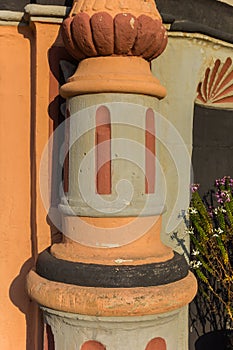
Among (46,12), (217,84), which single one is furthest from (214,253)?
(46,12)

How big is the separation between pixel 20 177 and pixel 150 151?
36.2 inches

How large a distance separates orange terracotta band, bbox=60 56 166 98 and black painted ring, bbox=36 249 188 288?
0.89 m

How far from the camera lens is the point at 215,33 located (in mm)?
2916

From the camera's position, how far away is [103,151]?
7.02ft

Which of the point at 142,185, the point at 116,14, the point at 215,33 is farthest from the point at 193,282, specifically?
the point at 215,33

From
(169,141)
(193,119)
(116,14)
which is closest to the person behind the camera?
(116,14)

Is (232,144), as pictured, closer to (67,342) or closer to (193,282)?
(193,282)

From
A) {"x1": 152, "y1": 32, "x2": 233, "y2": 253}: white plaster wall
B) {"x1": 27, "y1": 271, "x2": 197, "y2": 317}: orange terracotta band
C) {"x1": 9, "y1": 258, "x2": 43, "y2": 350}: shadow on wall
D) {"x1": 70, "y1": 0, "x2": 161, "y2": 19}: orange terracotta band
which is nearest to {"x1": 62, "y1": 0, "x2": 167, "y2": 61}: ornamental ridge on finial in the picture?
{"x1": 70, "y1": 0, "x2": 161, "y2": 19}: orange terracotta band

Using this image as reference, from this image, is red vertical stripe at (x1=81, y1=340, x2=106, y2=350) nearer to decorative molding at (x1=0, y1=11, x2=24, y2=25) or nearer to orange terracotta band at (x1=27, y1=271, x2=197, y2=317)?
orange terracotta band at (x1=27, y1=271, x2=197, y2=317)

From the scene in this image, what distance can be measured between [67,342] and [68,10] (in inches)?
74.5

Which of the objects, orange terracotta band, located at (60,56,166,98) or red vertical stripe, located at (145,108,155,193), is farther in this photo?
red vertical stripe, located at (145,108,155,193)

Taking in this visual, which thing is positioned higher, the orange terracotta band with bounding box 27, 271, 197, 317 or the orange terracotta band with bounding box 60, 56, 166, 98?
the orange terracotta band with bounding box 60, 56, 166, 98

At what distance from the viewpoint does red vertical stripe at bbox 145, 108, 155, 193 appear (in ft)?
7.29

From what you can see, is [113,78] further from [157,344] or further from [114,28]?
[157,344]
